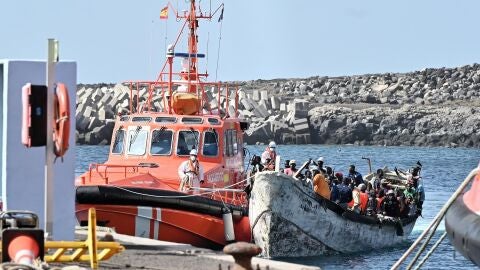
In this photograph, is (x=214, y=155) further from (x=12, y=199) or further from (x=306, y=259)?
(x=12, y=199)

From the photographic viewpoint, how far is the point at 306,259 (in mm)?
22016

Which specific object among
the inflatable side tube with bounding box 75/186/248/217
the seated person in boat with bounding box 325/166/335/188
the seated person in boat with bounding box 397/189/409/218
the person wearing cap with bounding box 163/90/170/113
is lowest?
the seated person in boat with bounding box 397/189/409/218

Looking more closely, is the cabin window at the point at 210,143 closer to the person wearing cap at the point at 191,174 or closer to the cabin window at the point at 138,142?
the person wearing cap at the point at 191,174

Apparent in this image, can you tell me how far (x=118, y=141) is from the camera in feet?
69.2

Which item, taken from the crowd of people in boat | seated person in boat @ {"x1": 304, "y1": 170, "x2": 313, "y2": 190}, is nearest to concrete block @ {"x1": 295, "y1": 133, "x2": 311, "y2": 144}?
the crowd of people in boat

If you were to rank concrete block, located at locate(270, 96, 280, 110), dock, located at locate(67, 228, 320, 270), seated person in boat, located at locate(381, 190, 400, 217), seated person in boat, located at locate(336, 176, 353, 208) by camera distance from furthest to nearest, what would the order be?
concrete block, located at locate(270, 96, 280, 110), seated person in boat, located at locate(381, 190, 400, 217), seated person in boat, located at locate(336, 176, 353, 208), dock, located at locate(67, 228, 320, 270)

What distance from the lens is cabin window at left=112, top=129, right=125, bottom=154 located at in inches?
826

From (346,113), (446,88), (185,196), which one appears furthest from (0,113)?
(446,88)

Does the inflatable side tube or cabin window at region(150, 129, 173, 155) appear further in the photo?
cabin window at region(150, 129, 173, 155)

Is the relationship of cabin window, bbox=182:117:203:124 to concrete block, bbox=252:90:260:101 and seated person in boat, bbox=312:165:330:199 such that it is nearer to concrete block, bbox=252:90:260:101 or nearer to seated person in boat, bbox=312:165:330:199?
seated person in boat, bbox=312:165:330:199

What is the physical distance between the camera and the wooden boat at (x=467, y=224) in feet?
42.2

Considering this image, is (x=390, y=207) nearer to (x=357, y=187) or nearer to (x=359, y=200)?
(x=357, y=187)

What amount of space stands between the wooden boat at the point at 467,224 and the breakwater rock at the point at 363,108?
236 ft

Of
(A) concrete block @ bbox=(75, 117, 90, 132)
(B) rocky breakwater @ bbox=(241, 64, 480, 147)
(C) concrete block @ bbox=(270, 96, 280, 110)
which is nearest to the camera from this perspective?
(A) concrete block @ bbox=(75, 117, 90, 132)
